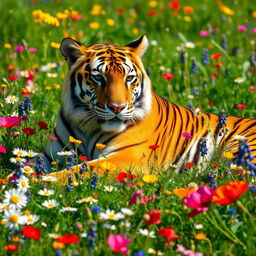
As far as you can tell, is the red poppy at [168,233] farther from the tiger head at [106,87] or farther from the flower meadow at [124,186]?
the tiger head at [106,87]

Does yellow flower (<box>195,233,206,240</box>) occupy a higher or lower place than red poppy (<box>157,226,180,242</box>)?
lower

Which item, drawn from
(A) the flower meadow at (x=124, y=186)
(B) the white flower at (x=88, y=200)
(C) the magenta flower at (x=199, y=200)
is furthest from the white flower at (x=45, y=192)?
(C) the magenta flower at (x=199, y=200)

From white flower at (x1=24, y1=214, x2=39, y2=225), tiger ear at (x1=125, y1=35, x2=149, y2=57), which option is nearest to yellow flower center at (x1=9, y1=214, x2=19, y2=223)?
white flower at (x1=24, y1=214, x2=39, y2=225)

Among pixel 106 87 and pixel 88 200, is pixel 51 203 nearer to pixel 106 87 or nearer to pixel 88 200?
Result: pixel 88 200

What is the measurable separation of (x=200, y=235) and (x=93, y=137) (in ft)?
6.58

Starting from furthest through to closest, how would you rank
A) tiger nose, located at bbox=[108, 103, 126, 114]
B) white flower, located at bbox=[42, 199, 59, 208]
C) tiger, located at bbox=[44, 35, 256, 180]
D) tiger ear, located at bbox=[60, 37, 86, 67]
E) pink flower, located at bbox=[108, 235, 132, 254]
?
tiger ear, located at bbox=[60, 37, 86, 67] → tiger, located at bbox=[44, 35, 256, 180] → tiger nose, located at bbox=[108, 103, 126, 114] → white flower, located at bbox=[42, 199, 59, 208] → pink flower, located at bbox=[108, 235, 132, 254]

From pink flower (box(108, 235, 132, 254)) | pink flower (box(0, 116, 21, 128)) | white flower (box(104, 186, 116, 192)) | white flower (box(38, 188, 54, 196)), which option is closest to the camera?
pink flower (box(108, 235, 132, 254))

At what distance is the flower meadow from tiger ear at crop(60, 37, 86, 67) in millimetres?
495

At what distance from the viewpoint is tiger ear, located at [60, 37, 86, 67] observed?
18.7 feet

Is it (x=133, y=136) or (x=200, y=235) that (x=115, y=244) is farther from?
(x=133, y=136)

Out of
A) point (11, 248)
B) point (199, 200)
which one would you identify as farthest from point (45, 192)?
point (199, 200)

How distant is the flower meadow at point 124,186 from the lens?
3756 mm

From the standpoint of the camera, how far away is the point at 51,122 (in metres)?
6.66

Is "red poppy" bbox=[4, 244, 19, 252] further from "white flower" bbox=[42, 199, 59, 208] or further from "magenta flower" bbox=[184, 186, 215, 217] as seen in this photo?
"magenta flower" bbox=[184, 186, 215, 217]
